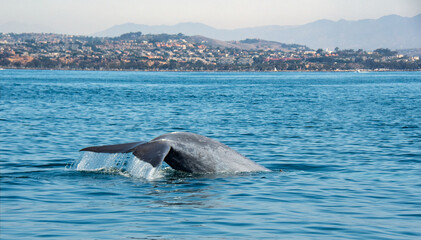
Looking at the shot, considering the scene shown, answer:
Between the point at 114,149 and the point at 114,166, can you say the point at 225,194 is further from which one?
the point at 114,166

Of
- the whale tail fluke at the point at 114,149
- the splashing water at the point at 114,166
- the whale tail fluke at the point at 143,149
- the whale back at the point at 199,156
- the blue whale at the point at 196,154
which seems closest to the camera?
the whale tail fluke at the point at 143,149

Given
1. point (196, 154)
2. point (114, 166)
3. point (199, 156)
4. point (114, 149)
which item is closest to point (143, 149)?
point (114, 149)

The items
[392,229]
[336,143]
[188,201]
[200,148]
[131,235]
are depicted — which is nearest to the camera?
[131,235]

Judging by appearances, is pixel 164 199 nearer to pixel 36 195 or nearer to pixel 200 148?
pixel 200 148

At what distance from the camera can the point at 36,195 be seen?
11.8 metres

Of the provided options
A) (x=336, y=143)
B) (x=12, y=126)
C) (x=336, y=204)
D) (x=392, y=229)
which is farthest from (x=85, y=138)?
(x=392, y=229)

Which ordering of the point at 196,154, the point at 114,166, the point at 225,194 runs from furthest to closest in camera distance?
the point at 114,166 < the point at 196,154 < the point at 225,194

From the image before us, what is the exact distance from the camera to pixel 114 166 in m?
15.0

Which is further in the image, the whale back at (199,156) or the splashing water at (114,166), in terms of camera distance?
the splashing water at (114,166)

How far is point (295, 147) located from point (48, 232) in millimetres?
12967

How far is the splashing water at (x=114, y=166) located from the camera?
1366 centimetres

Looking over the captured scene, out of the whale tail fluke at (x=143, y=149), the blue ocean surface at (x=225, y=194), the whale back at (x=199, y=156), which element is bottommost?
the blue ocean surface at (x=225, y=194)

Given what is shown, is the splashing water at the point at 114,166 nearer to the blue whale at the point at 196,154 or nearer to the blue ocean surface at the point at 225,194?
the blue ocean surface at the point at 225,194

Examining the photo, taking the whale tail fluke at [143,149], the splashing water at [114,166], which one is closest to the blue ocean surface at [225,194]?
the splashing water at [114,166]
